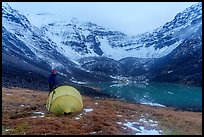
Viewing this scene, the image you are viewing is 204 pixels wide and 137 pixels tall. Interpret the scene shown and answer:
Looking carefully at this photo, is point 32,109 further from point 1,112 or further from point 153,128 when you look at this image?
point 153,128

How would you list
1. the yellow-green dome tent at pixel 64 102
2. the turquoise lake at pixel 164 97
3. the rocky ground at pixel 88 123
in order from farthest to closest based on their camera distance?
the turquoise lake at pixel 164 97
the yellow-green dome tent at pixel 64 102
the rocky ground at pixel 88 123

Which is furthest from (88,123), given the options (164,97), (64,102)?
(164,97)

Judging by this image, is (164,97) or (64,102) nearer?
(64,102)

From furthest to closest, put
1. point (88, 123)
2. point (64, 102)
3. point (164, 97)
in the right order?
1. point (164, 97)
2. point (64, 102)
3. point (88, 123)

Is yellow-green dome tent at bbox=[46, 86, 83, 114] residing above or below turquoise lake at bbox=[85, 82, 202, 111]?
below

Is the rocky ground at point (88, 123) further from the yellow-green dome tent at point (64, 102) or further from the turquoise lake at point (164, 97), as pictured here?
the turquoise lake at point (164, 97)

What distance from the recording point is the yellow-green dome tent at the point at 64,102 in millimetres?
23703

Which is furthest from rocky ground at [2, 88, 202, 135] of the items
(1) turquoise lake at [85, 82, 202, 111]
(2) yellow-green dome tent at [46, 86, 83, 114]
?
(1) turquoise lake at [85, 82, 202, 111]

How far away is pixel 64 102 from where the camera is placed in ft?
78.5

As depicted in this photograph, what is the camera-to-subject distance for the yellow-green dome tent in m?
23.7

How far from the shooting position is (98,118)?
22.8m

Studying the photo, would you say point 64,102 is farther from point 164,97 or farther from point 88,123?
point 164,97

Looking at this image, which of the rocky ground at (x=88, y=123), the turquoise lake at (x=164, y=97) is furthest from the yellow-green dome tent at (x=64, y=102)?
the turquoise lake at (x=164, y=97)

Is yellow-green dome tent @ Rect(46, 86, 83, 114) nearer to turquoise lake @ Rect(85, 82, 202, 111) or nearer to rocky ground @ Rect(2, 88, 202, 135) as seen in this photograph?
rocky ground @ Rect(2, 88, 202, 135)
